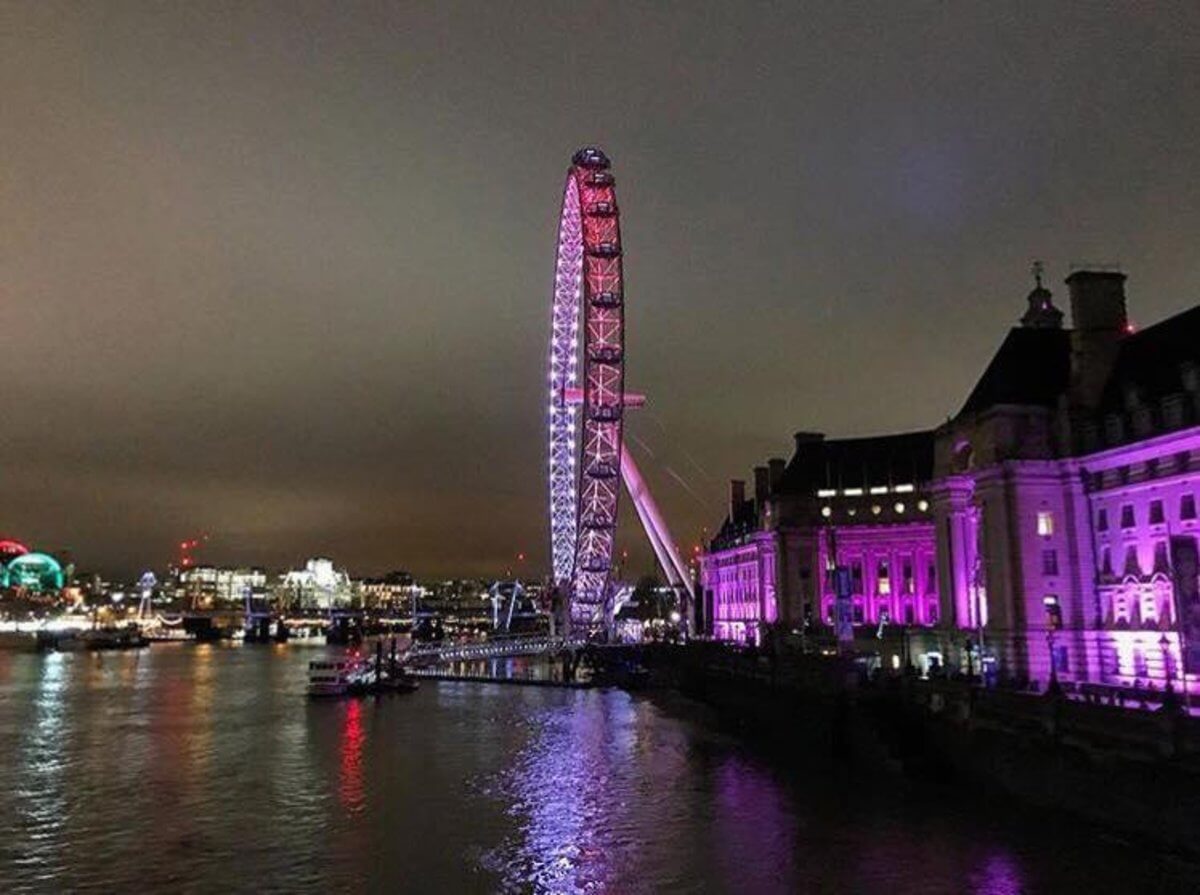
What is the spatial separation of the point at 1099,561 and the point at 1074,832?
27775 mm

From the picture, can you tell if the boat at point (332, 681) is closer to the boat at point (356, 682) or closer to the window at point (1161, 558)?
the boat at point (356, 682)

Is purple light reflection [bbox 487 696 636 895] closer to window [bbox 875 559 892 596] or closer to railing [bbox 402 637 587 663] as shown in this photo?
window [bbox 875 559 892 596]

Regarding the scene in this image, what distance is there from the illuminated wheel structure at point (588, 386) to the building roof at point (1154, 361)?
3602 cm

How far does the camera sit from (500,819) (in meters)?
35.3

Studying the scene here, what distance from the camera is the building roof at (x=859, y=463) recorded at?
96312 mm

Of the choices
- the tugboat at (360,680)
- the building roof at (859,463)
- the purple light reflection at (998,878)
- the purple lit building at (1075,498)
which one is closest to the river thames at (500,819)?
the purple light reflection at (998,878)

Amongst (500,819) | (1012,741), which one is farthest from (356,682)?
(1012,741)

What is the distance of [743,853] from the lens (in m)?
29.9

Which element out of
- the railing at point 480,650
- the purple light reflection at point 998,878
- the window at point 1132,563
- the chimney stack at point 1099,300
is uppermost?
the chimney stack at point 1099,300

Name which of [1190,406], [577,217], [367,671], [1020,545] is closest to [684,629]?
[367,671]

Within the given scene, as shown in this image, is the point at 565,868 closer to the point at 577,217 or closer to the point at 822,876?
the point at 822,876

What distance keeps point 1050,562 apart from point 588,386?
129ft

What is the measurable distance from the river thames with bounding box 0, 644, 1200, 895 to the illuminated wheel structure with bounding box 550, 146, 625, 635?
28.4 meters

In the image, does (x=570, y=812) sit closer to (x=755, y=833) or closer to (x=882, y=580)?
(x=755, y=833)
